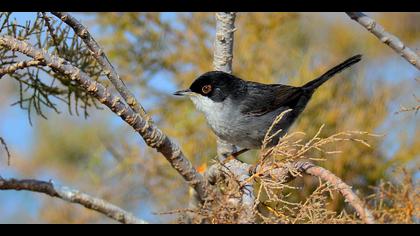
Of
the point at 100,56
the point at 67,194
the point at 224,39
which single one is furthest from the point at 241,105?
the point at 100,56

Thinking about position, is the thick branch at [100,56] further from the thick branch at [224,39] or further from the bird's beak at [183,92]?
the bird's beak at [183,92]

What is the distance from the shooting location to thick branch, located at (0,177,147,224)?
2.70 meters

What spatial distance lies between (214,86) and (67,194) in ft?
3.80

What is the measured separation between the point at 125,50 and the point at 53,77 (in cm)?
256

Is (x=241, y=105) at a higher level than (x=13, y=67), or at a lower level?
higher

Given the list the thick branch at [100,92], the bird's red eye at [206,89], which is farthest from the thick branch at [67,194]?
the bird's red eye at [206,89]

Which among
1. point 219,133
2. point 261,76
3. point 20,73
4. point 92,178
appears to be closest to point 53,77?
point 20,73

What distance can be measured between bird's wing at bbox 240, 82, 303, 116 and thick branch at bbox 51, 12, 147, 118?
136cm

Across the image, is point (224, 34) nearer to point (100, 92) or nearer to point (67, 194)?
point (100, 92)

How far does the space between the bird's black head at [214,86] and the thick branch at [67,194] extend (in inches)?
34.7

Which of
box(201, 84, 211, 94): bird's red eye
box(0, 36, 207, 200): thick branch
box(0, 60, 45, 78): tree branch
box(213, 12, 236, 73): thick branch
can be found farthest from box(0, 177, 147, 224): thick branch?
box(201, 84, 211, 94): bird's red eye

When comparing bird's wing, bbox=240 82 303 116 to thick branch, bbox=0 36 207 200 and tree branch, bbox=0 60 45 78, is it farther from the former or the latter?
tree branch, bbox=0 60 45 78

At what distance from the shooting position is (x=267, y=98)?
12.9 ft
